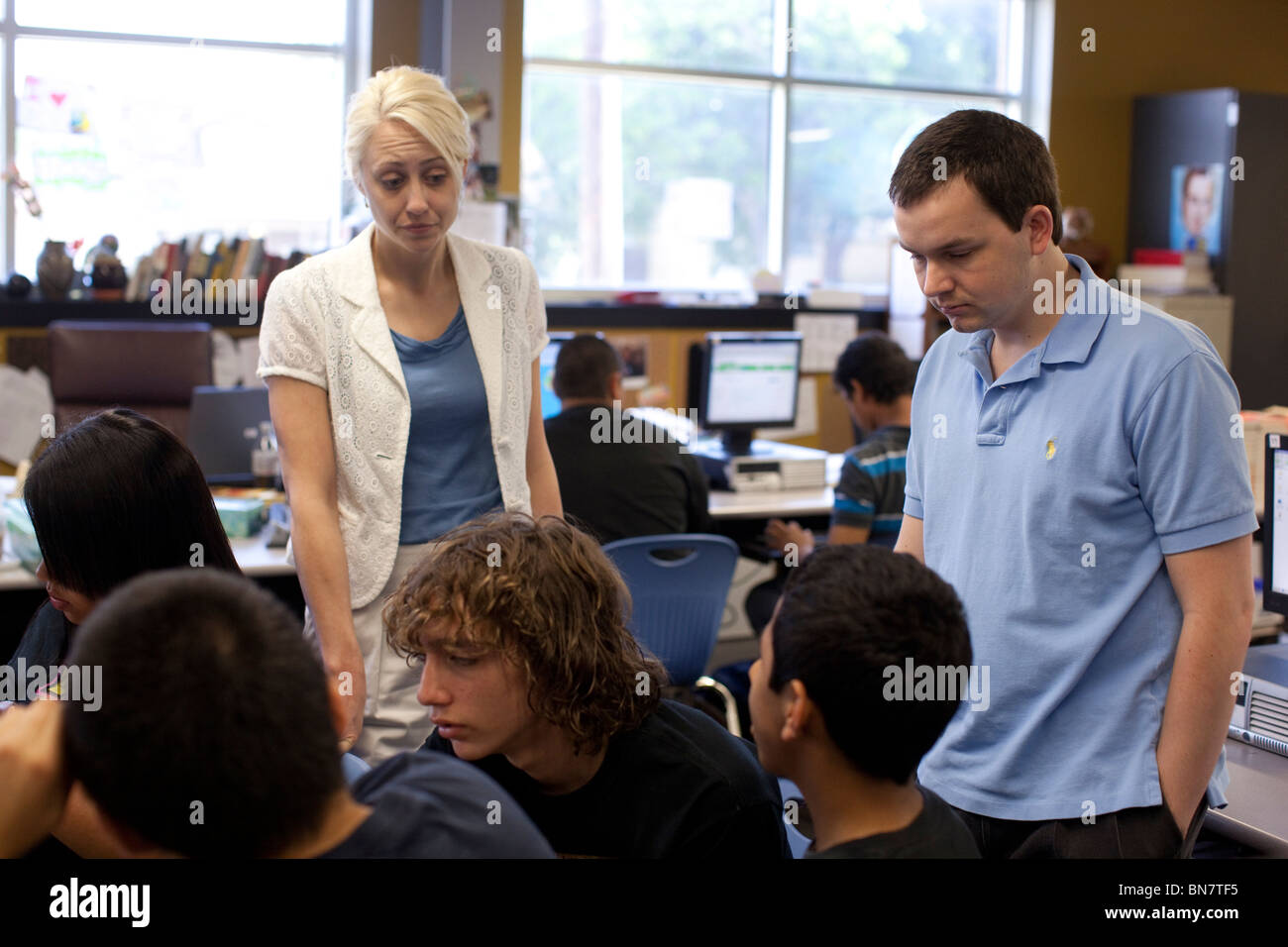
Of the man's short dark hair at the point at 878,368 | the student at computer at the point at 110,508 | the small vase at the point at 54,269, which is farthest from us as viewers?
the small vase at the point at 54,269

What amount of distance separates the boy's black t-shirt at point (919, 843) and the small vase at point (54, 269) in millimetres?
4456

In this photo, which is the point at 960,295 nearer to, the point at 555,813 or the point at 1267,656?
the point at 555,813

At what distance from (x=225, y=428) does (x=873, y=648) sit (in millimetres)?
2851

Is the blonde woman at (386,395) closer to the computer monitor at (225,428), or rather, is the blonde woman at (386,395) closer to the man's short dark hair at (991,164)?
the man's short dark hair at (991,164)

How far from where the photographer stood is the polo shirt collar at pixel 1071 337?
1347 millimetres

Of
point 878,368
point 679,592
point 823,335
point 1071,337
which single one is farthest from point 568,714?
point 823,335

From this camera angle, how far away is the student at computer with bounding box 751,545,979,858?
112 centimetres

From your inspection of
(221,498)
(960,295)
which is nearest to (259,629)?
(960,295)

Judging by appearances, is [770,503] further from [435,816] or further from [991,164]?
[435,816]

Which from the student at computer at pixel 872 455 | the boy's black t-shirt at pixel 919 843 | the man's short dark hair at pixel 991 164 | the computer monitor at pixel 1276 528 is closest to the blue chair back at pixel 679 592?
the student at computer at pixel 872 455

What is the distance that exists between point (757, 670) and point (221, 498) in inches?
94.6

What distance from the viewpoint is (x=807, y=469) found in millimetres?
4270

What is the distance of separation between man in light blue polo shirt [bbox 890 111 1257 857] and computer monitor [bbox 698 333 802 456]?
9.65 feet

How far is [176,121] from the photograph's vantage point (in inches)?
A: 213
